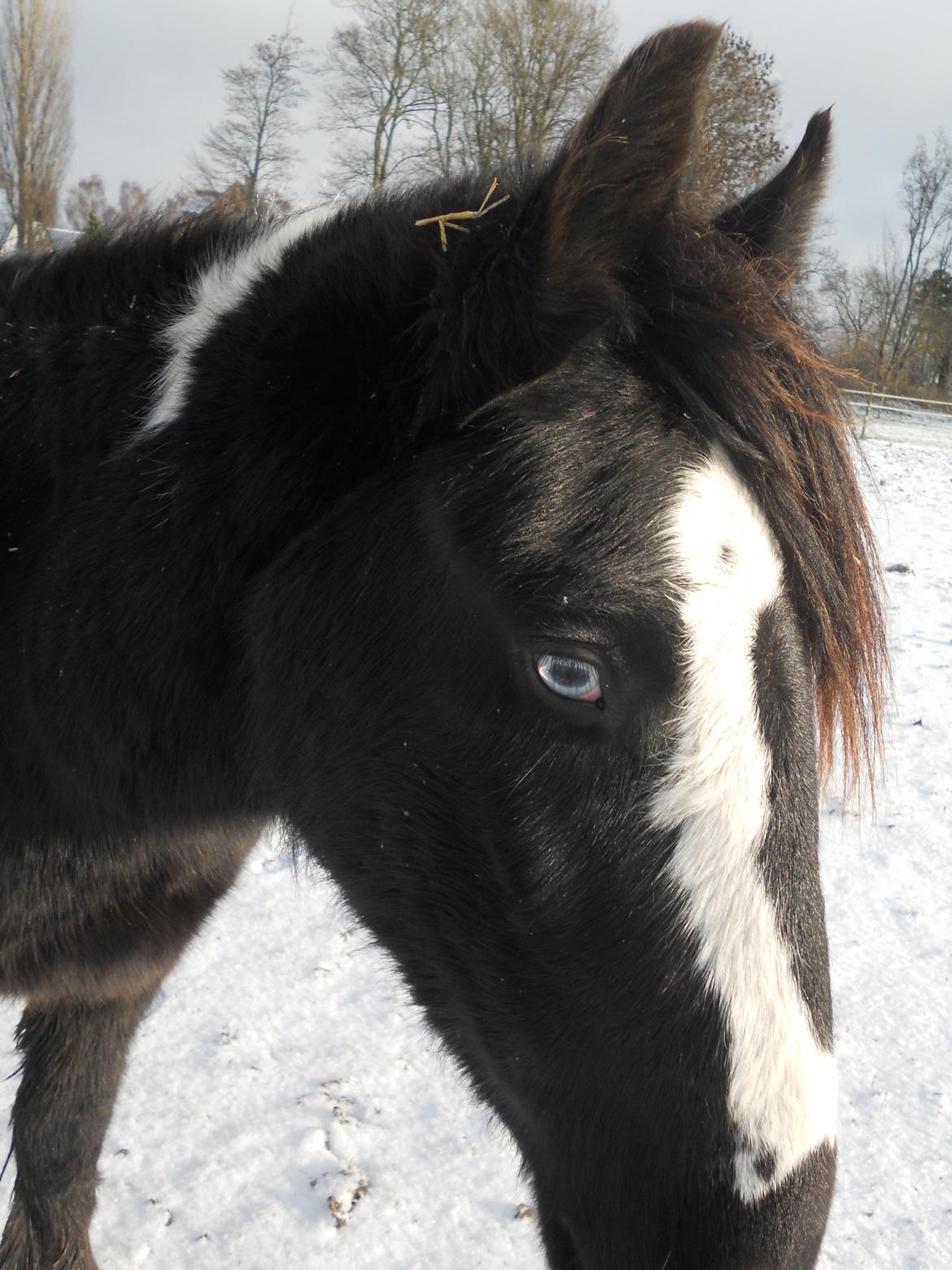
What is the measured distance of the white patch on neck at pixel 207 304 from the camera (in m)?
1.58

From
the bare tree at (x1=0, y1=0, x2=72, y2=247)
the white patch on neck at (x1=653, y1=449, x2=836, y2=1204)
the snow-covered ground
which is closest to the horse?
the white patch on neck at (x1=653, y1=449, x2=836, y2=1204)

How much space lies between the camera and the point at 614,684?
119 cm

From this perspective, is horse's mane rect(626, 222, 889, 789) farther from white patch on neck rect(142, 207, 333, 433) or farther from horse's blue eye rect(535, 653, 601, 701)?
white patch on neck rect(142, 207, 333, 433)

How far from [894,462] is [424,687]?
1521 cm

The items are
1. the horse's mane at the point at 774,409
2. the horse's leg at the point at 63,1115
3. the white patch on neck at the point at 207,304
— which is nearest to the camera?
the horse's mane at the point at 774,409

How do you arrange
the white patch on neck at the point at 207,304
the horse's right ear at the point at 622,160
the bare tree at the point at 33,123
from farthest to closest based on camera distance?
the bare tree at the point at 33,123 < the white patch on neck at the point at 207,304 < the horse's right ear at the point at 622,160

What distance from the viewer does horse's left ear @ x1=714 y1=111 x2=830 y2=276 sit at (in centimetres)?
161

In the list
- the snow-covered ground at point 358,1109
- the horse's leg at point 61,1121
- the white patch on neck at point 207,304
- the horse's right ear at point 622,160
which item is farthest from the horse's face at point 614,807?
the horse's leg at point 61,1121

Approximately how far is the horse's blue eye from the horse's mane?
1.17 ft

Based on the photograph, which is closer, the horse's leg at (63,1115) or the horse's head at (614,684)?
the horse's head at (614,684)

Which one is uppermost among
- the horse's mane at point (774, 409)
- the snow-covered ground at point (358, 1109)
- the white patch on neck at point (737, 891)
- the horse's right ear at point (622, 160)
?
the horse's right ear at point (622, 160)

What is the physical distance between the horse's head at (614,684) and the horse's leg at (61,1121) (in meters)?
1.27

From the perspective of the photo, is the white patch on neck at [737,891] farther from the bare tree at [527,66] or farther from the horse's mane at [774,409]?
the bare tree at [527,66]

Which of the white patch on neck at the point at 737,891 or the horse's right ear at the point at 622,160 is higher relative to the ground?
the horse's right ear at the point at 622,160
